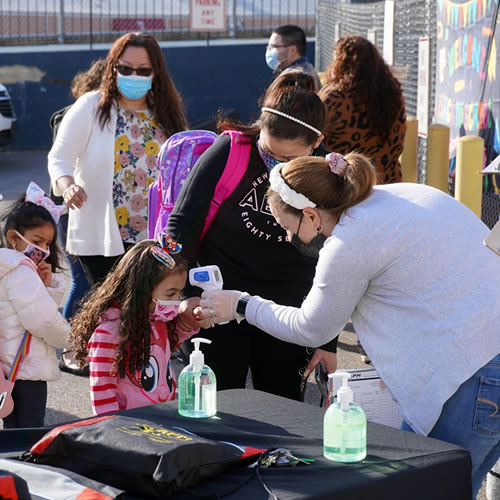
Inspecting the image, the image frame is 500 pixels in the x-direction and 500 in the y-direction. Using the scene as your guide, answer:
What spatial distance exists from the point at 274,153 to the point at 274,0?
1595 centimetres

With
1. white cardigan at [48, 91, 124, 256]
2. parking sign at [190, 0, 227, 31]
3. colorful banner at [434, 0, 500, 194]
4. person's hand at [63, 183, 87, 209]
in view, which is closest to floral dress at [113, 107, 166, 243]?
white cardigan at [48, 91, 124, 256]

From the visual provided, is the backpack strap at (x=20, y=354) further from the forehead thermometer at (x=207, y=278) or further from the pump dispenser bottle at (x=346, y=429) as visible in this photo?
the pump dispenser bottle at (x=346, y=429)

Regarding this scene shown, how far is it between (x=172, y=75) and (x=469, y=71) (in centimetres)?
1054

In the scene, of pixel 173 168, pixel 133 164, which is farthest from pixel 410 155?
pixel 173 168

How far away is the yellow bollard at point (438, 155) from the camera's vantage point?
21.0 feet

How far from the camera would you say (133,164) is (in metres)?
5.25

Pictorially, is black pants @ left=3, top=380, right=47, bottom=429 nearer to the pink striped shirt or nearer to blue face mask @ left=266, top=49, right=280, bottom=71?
the pink striped shirt

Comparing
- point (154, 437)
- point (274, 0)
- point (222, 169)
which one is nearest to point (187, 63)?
point (274, 0)

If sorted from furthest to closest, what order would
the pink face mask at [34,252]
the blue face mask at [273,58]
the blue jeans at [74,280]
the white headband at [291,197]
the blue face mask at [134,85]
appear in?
1. the blue face mask at [273,58]
2. the blue jeans at [74,280]
3. the blue face mask at [134,85]
4. the pink face mask at [34,252]
5. the white headband at [291,197]

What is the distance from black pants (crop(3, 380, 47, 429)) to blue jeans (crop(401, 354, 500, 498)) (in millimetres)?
1887

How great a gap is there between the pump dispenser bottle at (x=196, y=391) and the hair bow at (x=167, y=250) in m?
0.71

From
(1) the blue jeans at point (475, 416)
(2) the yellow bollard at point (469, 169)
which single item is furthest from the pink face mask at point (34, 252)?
(2) the yellow bollard at point (469, 169)

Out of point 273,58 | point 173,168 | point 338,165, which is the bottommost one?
point 173,168

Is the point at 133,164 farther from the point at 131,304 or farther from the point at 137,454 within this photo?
the point at 137,454
